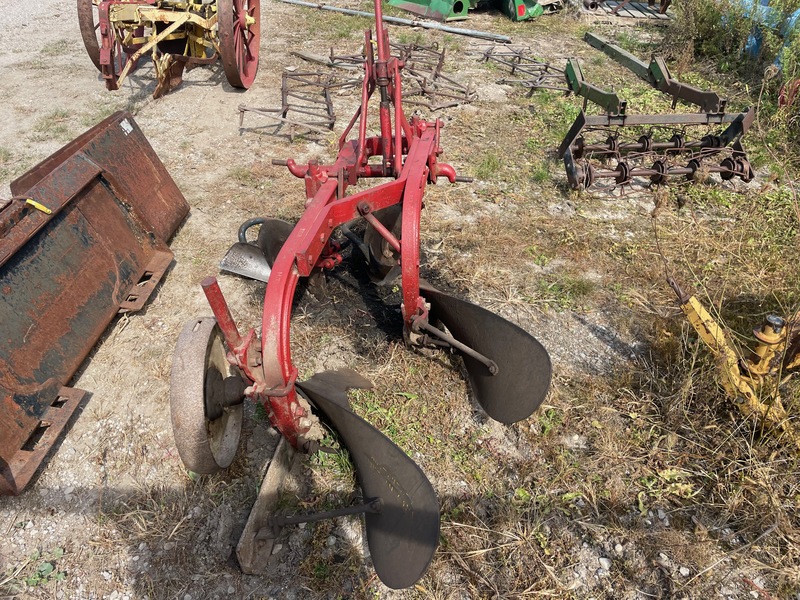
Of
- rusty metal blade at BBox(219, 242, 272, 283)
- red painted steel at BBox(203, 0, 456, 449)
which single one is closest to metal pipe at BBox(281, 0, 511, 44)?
red painted steel at BBox(203, 0, 456, 449)

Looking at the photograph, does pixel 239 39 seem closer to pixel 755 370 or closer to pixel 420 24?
pixel 420 24

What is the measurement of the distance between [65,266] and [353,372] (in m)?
1.87

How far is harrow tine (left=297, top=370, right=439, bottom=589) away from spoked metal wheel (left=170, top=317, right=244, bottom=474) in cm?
40

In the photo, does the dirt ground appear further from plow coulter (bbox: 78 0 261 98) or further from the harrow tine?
plow coulter (bbox: 78 0 261 98)

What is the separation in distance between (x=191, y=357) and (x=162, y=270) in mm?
1764

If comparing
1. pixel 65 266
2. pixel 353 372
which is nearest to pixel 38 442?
pixel 65 266

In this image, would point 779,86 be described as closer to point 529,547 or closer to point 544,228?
point 544,228

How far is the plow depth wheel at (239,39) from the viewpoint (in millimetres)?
5859

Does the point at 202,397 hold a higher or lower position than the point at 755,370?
lower

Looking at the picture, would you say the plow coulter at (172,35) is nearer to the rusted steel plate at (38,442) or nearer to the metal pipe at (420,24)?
the metal pipe at (420,24)

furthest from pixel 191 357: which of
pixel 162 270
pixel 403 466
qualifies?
pixel 162 270

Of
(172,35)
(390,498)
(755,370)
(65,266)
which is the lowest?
(390,498)

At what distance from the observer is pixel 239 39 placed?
649 centimetres

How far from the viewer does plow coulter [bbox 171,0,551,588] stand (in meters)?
2.08
